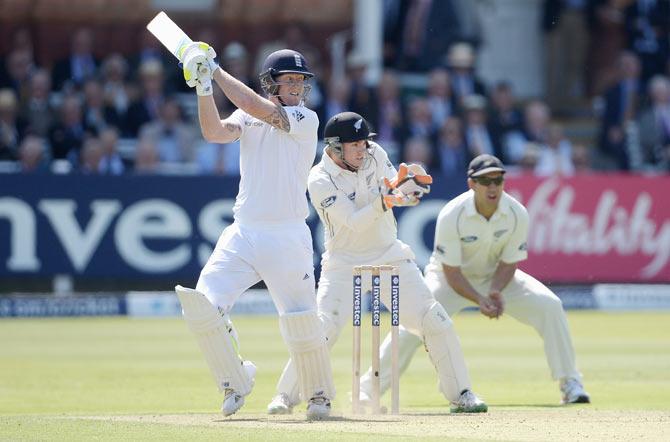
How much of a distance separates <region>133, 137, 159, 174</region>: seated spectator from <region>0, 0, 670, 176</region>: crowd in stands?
0.01 metres

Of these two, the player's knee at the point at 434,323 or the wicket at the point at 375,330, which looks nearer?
the wicket at the point at 375,330

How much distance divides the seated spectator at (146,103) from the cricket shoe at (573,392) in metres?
8.11

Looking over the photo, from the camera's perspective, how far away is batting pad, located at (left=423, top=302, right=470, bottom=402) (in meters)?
7.35

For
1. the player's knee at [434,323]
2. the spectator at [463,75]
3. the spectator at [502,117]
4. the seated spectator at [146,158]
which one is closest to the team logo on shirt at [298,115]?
the player's knee at [434,323]

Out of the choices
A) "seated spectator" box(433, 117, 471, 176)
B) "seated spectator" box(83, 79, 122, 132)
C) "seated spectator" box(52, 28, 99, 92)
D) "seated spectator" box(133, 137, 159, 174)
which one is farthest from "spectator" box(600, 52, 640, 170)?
"seated spectator" box(52, 28, 99, 92)

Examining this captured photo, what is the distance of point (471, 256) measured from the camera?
27.7ft

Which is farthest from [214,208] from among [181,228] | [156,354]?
[156,354]

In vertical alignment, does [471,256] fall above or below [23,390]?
above

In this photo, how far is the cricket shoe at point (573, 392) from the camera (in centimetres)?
781

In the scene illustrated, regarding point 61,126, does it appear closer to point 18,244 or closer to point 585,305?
point 18,244

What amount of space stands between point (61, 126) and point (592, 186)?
538cm

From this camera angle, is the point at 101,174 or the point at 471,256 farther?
the point at 101,174

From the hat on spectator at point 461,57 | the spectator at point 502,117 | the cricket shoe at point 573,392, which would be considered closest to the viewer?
the cricket shoe at point 573,392

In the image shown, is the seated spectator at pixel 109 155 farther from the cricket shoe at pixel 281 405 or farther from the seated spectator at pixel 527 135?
the cricket shoe at pixel 281 405
